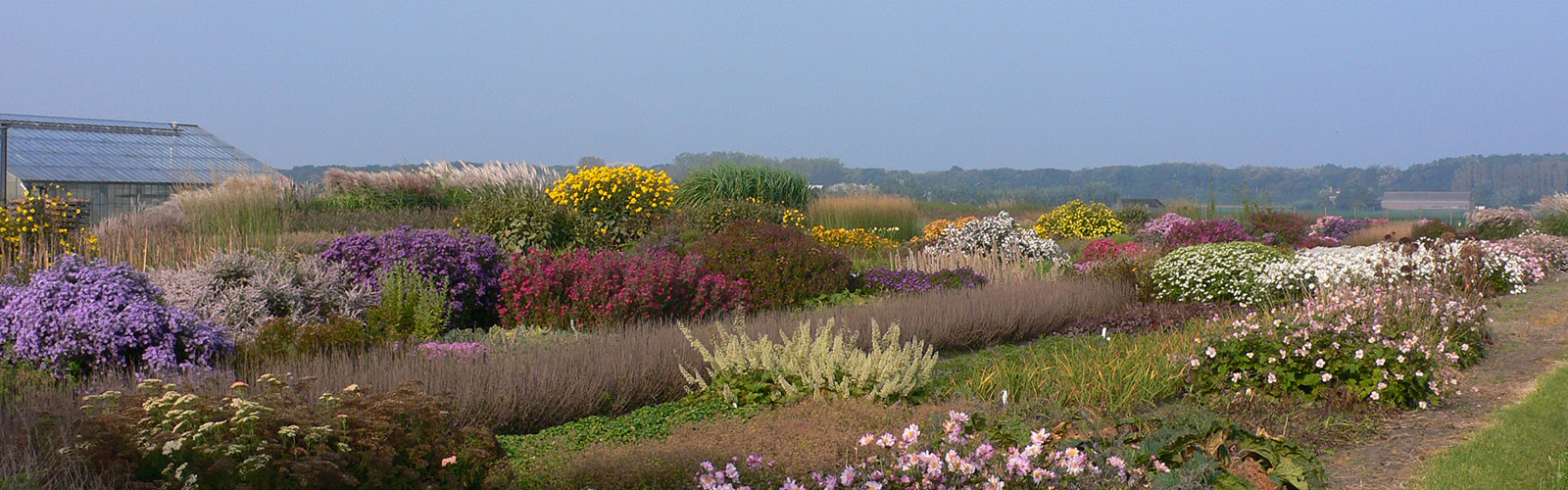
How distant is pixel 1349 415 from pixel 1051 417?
210 cm

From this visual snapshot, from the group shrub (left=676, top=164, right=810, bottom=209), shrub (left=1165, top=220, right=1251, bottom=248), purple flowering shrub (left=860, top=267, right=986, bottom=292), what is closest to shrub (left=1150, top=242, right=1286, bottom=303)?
purple flowering shrub (left=860, top=267, right=986, bottom=292)

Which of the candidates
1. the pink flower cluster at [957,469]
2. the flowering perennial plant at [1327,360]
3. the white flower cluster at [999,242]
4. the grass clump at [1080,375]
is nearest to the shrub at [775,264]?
the grass clump at [1080,375]

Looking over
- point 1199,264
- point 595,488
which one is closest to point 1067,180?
point 1199,264

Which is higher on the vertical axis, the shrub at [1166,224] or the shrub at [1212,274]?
the shrub at [1166,224]

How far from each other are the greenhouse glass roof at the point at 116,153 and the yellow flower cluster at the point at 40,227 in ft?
27.1

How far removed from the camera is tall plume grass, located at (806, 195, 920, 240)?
1855 centimetres

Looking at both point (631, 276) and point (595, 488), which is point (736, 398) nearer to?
point (595, 488)

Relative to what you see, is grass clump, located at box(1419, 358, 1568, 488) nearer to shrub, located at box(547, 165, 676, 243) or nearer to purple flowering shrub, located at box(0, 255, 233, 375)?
purple flowering shrub, located at box(0, 255, 233, 375)

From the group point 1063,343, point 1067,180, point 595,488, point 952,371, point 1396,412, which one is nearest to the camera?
point 595,488

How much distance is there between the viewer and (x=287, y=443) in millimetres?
3475

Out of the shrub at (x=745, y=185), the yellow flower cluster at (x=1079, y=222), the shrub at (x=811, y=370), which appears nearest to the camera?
the shrub at (x=811, y=370)

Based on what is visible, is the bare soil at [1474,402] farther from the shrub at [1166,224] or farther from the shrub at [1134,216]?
the shrub at [1134,216]

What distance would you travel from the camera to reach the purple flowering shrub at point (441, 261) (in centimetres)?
873

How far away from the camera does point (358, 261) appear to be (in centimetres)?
876
